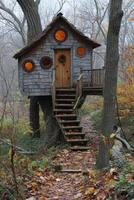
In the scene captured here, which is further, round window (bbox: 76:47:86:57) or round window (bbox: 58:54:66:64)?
round window (bbox: 58:54:66:64)

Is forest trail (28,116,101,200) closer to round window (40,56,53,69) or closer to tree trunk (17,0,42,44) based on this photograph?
round window (40,56,53,69)

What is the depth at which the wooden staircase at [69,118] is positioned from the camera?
14648 millimetres

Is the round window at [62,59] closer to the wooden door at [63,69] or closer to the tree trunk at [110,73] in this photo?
the wooden door at [63,69]

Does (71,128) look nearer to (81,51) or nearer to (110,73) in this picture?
(81,51)

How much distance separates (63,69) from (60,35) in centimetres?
183

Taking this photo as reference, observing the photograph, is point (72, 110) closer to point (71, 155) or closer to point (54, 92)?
point (54, 92)

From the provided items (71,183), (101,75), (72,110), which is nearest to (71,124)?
(72,110)

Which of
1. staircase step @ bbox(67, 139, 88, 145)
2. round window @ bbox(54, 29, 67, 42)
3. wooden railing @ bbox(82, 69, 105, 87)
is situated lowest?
staircase step @ bbox(67, 139, 88, 145)

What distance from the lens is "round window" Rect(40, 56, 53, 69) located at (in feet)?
61.1

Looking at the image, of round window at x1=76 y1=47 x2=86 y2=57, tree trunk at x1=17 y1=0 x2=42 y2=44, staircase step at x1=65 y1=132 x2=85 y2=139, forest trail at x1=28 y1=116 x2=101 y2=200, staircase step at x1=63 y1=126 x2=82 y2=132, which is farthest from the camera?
tree trunk at x1=17 y1=0 x2=42 y2=44

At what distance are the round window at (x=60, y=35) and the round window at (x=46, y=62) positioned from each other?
1.10 metres

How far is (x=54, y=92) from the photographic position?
1712cm

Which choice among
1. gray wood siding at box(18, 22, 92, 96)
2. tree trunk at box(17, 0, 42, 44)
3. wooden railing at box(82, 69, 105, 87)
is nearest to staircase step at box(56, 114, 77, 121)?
gray wood siding at box(18, 22, 92, 96)

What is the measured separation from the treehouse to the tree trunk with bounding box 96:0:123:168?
807 centimetres
